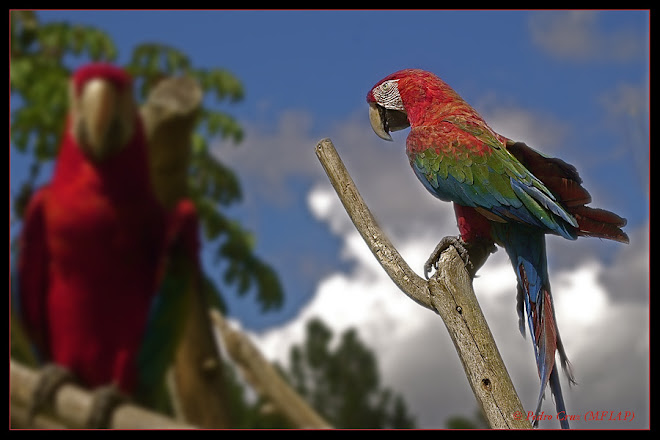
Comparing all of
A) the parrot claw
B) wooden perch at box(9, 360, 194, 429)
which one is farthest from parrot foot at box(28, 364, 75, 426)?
the parrot claw

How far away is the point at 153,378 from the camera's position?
1128mm

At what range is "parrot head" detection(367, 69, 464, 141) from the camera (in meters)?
1.36

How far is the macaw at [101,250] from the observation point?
3.53 ft

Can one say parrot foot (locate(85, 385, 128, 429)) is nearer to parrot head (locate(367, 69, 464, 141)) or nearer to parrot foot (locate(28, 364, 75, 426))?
parrot foot (locate(28, 364, 75, 426))

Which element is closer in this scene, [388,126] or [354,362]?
[388,126]

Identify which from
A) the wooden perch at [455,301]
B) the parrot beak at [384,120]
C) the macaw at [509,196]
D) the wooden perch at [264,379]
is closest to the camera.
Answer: the wooden perch at [455,301]

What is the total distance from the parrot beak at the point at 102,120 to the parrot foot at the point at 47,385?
36 cm

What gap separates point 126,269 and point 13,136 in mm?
541

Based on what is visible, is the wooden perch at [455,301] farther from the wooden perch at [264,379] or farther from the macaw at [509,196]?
the wooden perch at [264,379]

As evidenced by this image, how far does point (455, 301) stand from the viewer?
1.11 m

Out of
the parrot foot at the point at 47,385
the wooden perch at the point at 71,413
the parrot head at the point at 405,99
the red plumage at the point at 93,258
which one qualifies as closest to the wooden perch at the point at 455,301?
the parrot head at the point at 405,99

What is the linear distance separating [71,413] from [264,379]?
43 centimetres
